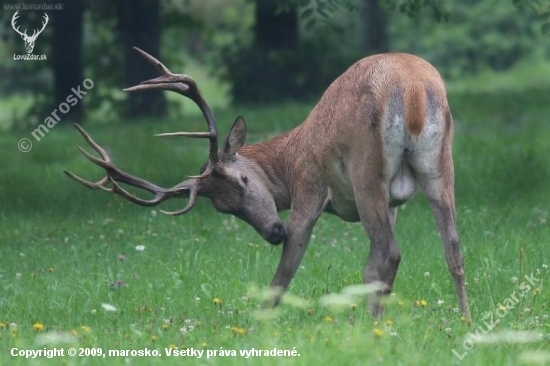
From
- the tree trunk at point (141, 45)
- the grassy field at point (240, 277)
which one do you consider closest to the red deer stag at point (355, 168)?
Result: the grassy field at point (240, 277)

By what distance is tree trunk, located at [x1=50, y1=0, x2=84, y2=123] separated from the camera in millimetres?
21453

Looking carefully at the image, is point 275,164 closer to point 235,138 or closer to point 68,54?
point 235,138

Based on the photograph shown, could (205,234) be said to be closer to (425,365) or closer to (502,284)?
(502,284)

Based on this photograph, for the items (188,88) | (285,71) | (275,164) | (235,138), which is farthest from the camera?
(285,71)

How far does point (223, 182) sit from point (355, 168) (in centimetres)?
122

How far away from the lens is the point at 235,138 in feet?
28.9

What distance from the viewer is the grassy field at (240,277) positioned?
6609mm

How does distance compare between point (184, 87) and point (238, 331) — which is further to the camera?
point (184, 87)

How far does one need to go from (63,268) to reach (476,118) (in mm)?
11544

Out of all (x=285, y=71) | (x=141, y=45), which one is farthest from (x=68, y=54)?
(x=285, y=71)

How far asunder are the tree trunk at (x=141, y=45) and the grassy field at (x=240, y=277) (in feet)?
18.5

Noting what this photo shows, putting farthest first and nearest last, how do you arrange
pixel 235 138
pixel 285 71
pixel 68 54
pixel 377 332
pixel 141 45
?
pixel 285 71
pixel 68 54
pixel 141 45
pixel 235 138
pixel 377 332

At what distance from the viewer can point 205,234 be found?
10.9 meters

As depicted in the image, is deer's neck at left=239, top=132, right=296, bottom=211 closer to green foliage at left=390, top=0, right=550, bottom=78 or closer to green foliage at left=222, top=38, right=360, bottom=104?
green foliage at left=222, top=38, right=360, bottom=104
